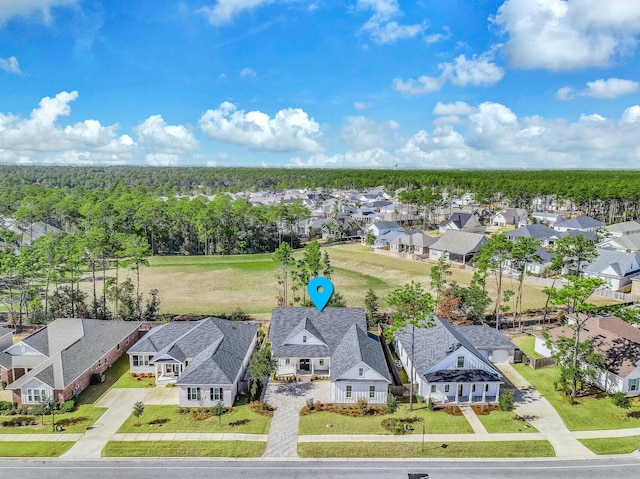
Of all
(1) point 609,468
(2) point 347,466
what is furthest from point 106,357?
(1) point 609,468

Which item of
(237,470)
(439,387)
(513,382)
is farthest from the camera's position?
(513,382)

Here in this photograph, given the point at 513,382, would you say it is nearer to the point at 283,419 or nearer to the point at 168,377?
the point at 283,419

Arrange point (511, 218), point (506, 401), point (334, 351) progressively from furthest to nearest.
A: point (511, 218) < point (334, 351) < point (506, 401)

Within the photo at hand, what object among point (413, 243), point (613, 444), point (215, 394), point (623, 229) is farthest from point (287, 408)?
point (623, 229)

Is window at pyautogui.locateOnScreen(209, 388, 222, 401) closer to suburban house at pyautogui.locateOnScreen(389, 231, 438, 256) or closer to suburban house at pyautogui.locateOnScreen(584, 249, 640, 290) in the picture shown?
suburban house at pyautogui.locateOnScreen(584, 249, 640, 290)

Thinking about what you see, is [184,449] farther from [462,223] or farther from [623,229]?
[623,229]

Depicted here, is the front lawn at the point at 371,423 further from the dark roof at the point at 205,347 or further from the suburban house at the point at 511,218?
the suburban house at the point at 511,218

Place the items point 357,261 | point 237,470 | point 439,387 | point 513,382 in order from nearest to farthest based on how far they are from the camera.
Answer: point 237,470 < point 439,387 < point 513,382 < point 357,261
